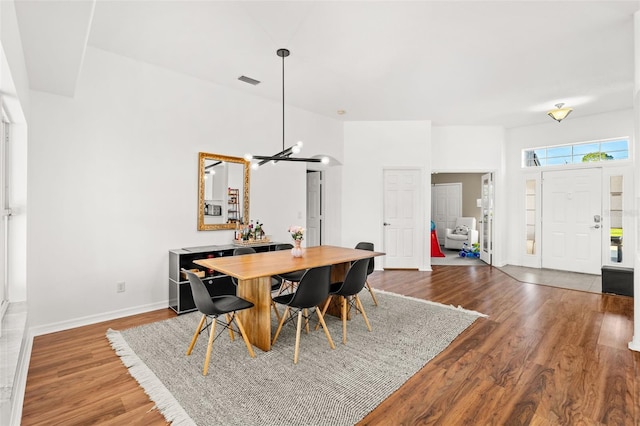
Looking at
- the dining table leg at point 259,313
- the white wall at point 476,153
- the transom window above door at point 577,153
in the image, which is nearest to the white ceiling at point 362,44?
the transom window above door at point 577,153

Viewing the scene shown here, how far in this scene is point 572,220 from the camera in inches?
243

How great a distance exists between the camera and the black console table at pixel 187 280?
148 inches

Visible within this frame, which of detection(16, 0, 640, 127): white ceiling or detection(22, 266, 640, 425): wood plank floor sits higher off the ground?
detection(16, 0, 640, 127): white ceiling

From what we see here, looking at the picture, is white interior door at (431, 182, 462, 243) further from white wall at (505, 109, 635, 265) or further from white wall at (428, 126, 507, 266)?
white wall at (428, 126, 507, 266)

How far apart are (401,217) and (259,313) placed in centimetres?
431

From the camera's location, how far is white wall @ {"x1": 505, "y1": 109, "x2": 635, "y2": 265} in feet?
18.7

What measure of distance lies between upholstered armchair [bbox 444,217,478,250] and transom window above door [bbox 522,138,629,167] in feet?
8.45

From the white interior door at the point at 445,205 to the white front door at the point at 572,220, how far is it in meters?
3.27

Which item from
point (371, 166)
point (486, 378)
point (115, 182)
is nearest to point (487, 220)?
point (371, 166)

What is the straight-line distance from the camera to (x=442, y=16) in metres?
2.89

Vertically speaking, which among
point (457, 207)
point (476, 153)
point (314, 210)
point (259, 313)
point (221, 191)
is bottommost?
point (259, 313)

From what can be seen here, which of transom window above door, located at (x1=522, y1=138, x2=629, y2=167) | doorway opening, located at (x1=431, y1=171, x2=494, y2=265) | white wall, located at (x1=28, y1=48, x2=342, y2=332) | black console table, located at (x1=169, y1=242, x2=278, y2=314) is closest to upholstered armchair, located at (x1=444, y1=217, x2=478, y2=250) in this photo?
doorway opening, located at (x1=431, y1=171, x2=494, y2=265)

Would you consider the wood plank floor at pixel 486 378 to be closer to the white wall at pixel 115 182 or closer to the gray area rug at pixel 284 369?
the gray area rug at pixel 284 369

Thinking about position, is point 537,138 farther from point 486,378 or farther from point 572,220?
point 486,378
